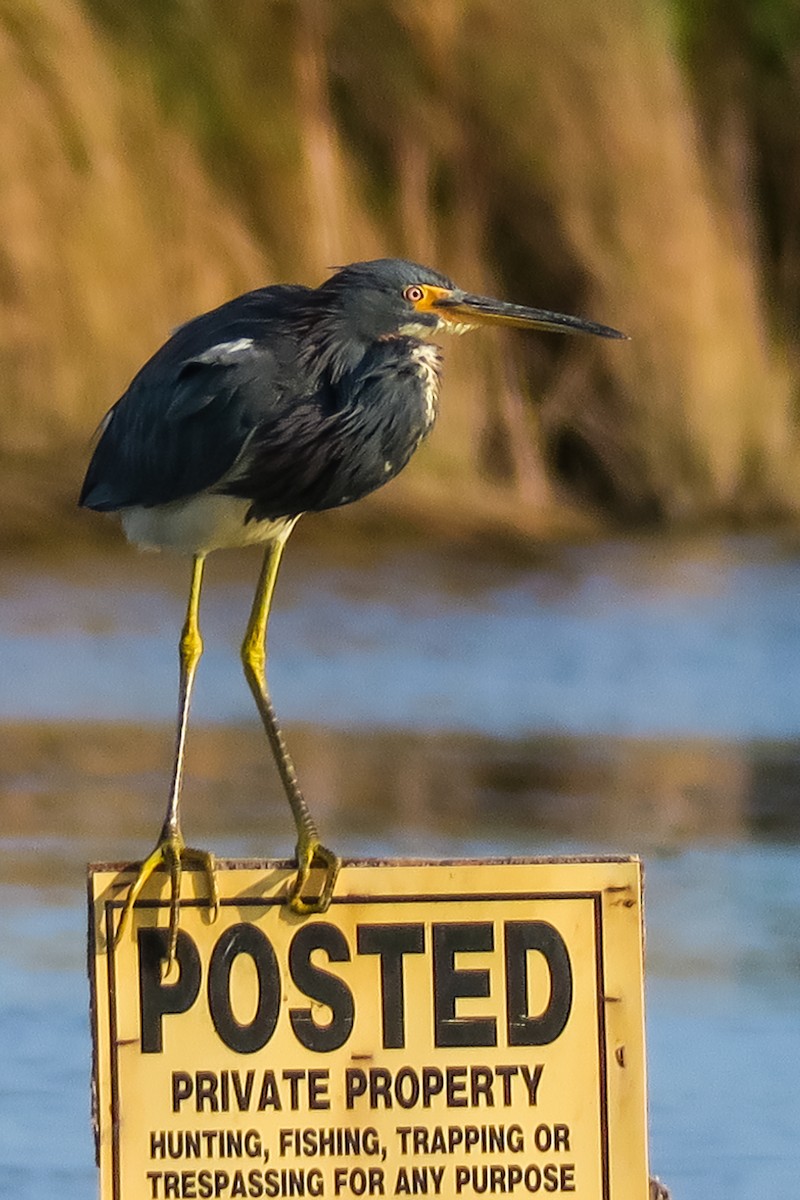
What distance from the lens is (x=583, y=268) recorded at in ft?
41.4

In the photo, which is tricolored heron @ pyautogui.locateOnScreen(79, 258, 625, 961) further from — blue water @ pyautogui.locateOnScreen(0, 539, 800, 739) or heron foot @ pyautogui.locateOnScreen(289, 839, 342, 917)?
blue water @ pyautogui.locateOnScreen(0, 539, 800, 739)

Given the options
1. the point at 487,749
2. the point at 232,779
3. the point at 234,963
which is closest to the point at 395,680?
the point at 487,749

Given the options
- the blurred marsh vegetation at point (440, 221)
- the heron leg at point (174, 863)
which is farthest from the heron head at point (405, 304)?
the blurred marsh vegetation at point (440, 221)

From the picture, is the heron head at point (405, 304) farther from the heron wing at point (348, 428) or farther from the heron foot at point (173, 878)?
the heron foot at point (173, 878)

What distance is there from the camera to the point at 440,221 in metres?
13.3

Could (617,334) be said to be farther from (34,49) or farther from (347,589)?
(34,49)

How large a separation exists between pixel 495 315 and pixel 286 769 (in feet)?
2.53

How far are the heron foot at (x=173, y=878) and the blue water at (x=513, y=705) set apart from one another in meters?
1.04

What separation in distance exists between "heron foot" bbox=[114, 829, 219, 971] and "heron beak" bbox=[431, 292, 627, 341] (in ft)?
3.35

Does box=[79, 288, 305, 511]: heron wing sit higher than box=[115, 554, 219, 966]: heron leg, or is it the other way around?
box=[79, 288, 305, 511]: heron wing

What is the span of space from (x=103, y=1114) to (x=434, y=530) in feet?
28.5

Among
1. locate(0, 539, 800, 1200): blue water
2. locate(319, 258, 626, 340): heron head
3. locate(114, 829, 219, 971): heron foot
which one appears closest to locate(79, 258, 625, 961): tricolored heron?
locate(319, 258, 626, 340): heron head

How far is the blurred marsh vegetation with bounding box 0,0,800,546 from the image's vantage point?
11719 mm

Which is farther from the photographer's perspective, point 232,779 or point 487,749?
point 487,749
